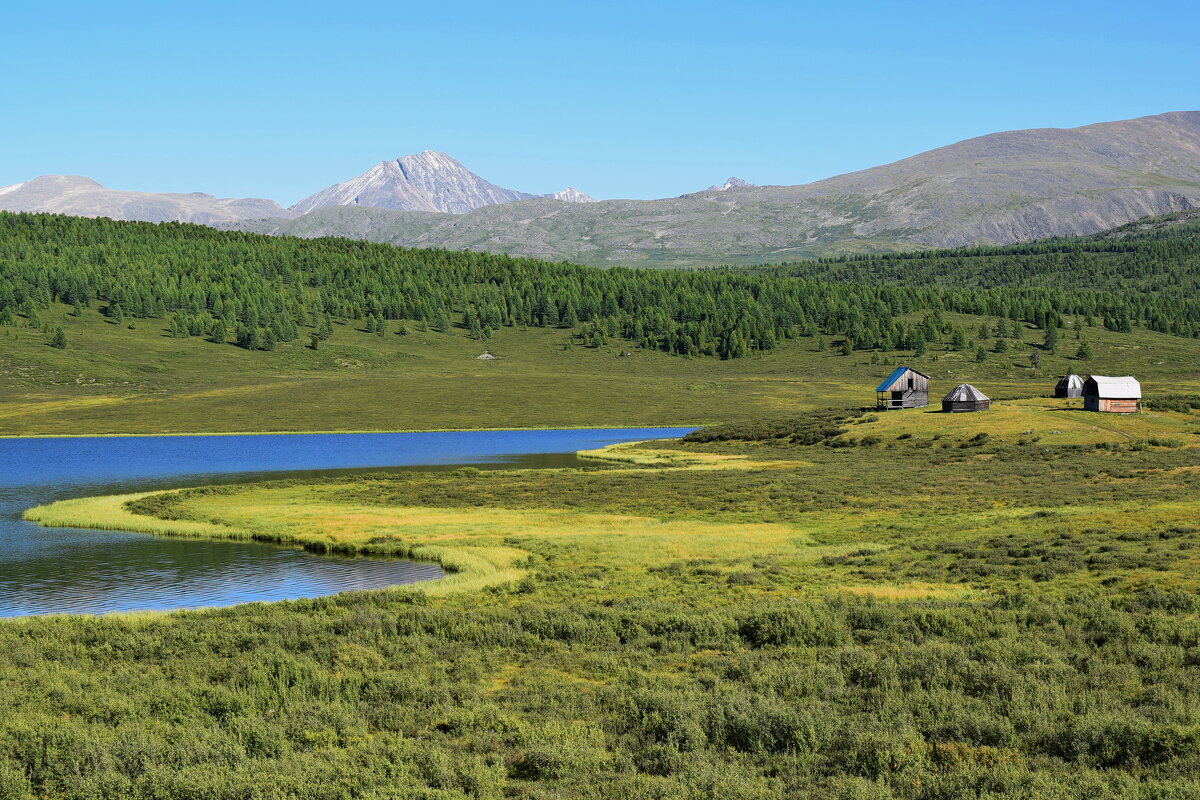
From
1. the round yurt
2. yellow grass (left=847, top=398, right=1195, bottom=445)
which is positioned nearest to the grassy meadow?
yellow grass (left=847, top=398, right=1195, bottom=445)

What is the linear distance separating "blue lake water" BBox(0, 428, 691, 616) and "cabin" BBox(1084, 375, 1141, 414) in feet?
170

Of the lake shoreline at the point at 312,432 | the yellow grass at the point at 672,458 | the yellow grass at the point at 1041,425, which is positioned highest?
the yellow grass at the point at 1041,425

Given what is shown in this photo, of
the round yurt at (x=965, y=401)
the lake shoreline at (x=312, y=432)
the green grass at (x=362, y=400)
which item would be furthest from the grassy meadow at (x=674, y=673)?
the green grass at (x=362, y=400)

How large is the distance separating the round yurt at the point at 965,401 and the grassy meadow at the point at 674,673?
6805 cm

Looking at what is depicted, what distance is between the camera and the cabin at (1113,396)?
10869 cm

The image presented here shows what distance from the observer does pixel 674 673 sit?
2078 centimetres

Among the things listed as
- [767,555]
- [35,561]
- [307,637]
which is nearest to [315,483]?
[35,561]

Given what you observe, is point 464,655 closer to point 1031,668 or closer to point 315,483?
point 1031,668

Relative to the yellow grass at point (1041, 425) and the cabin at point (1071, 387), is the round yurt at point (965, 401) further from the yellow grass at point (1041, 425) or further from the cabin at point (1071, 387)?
the cabin at point (1071, 387)

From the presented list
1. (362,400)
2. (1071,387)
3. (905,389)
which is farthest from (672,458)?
(362,400)

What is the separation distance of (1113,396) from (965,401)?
15654mm

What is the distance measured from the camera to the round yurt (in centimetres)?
11312

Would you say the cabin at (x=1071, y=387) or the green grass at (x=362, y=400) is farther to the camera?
the green grass at (x=362, y=400)

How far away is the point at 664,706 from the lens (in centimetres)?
1730
